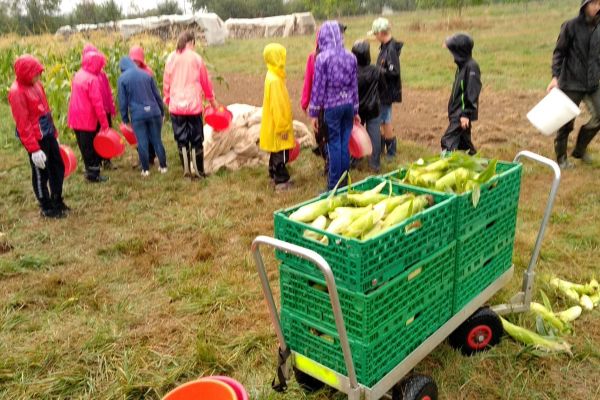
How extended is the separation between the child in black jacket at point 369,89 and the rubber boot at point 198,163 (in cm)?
214

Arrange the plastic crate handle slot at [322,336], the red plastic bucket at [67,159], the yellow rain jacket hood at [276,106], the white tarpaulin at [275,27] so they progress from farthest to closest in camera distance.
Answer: the white tarpaulin at [275,27]
the red plastic bucket at [67,159]
the yellow rain jacket hood at [276,106]
the plastic crate handle slot at [322,336]

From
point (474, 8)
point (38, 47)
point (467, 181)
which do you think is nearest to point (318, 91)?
point (467, 181)

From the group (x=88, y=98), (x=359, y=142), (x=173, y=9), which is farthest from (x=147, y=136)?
(x=173, y=9)

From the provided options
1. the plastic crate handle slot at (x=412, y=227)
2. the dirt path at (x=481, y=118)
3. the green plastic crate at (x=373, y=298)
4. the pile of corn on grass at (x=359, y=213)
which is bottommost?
the dirt path at (x=481, y=118)

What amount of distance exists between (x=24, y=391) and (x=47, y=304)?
43.8 inches

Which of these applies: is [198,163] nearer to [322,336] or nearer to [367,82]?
[367,82]

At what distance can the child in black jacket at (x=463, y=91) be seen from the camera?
553cm

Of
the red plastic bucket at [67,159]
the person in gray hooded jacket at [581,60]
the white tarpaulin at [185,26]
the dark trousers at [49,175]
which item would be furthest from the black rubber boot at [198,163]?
the white tarpaulin at [185,26]

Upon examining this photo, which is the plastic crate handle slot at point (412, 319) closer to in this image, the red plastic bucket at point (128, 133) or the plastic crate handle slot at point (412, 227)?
the plastic crate handle slot at point (412, 227)

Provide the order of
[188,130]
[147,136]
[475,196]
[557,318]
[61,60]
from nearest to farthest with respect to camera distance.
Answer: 1. [475,196]
2. [557,318]
3. [188,130]
4. [147,136]
5. [61,60]

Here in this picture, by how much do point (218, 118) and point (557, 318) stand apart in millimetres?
5115

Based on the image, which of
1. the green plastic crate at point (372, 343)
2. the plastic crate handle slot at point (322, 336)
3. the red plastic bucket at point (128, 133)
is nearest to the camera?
the green plastic crate at point (372, 343)

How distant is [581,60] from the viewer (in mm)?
6180

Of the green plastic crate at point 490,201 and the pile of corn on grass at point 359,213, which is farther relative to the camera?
the green plastic crate at point 490,201
